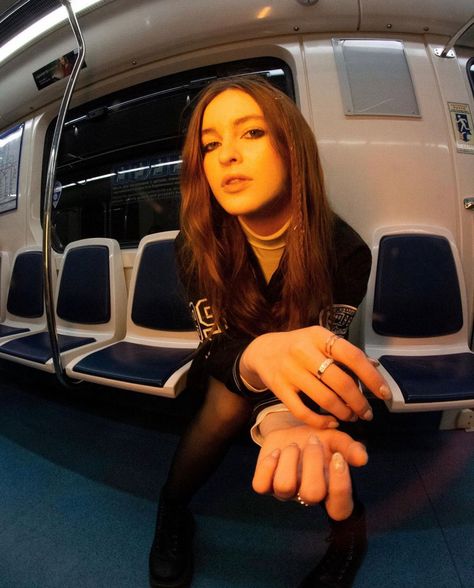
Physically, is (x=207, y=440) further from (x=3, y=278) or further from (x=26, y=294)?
(x=3, y=278)

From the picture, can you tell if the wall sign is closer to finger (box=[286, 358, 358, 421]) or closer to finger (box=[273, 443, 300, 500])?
finger (box=[286, 358, 358, 421])

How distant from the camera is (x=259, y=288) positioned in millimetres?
702

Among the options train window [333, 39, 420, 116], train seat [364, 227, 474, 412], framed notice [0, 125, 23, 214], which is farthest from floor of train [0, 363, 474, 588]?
framed notice [0, 125, 23, 214]

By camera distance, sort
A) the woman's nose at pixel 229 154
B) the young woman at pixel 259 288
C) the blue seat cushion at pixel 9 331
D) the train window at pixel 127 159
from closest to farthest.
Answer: the young woman at pixel 259 288
the woman's nose at pixel 229 154
the blue seat cushion at pixel 9 331
the train window at pixel 127 159

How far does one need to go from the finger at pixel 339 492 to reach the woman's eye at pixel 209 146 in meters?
0.65

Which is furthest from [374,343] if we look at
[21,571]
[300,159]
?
[21,571]

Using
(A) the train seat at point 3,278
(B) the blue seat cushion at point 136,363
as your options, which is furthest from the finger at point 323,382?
(A) the train seat at point 3,278

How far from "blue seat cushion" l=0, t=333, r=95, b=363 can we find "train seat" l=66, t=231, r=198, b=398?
201 mm

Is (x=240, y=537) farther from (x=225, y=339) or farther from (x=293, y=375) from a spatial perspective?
(x=293, y=375)

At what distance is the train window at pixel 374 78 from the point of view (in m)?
1.41

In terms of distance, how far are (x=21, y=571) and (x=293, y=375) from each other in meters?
1.14

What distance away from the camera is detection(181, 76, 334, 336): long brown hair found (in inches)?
23.0

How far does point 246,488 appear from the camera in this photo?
1.03m

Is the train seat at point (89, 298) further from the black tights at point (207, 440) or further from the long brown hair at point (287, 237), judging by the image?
the long brown hair at point (287, 237)
